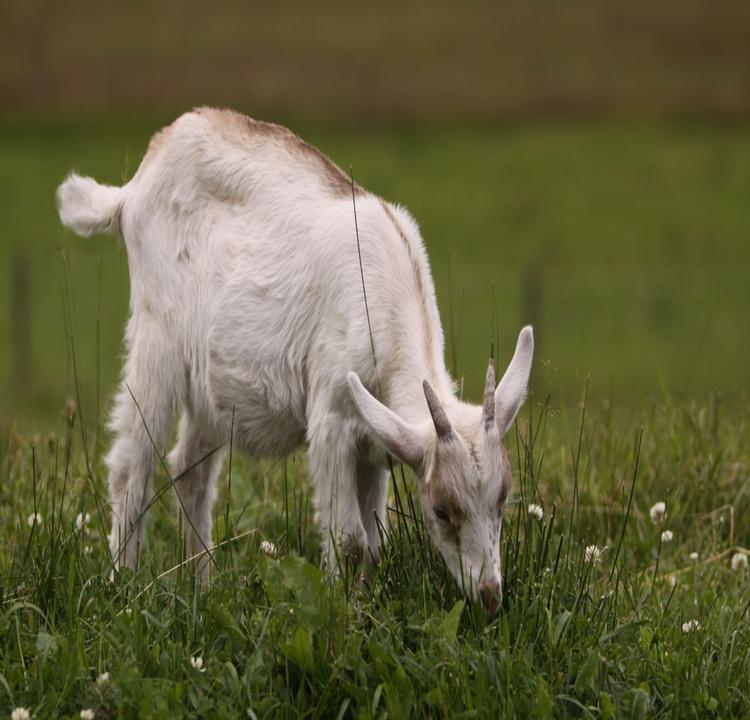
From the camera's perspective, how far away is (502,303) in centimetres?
2459

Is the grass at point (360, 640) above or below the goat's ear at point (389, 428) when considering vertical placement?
below

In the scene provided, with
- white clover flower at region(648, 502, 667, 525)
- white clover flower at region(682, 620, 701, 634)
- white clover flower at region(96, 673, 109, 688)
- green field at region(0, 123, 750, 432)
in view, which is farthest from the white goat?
green field at region(0, 123, 750, 432)

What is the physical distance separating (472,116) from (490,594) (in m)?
26.5

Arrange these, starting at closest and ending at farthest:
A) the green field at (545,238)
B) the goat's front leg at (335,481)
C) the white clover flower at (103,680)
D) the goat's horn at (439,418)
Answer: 1. the white clover flower at (103,680)
2. the goat's horn at (439,418)
3. the goat's front leg at (335,481)
4. the green field at (545,238)

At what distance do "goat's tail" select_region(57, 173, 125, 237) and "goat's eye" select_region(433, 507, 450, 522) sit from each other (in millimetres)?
2537

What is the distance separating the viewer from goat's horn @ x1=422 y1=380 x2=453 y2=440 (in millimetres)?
5004

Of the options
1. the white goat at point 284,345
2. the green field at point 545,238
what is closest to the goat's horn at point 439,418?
the white goat at point 284,345

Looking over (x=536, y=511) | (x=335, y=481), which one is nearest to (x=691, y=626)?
(x=536, y=511)

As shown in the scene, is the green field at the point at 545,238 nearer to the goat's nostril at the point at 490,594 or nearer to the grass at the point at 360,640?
the grass at the point at 360,640

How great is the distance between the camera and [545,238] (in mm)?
26875

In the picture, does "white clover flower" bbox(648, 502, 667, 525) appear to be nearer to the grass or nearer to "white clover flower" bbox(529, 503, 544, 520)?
the grass

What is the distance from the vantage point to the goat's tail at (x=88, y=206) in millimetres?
6910

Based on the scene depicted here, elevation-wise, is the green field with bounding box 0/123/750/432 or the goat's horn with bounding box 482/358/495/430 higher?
the goat's horn with bounding box 482/358/495/430

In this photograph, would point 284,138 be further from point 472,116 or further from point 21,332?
point 472,116
